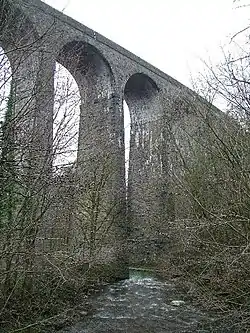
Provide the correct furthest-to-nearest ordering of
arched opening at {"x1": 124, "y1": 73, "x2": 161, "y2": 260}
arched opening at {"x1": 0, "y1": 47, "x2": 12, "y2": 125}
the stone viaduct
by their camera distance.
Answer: arched opening at {"x1": 124, "y1": 73, "x2": 161, "y2": 260} → the stone viaduct → arched opening at {"x1": 0, "y1": 47, "x2": 12, "y2": 125}

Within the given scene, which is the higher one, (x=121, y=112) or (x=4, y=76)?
(x=121, y=112)

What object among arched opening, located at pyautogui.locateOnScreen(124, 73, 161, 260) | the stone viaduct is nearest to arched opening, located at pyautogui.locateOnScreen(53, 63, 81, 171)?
the stone viaduct

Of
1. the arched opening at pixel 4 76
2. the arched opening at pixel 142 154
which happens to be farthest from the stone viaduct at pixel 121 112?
the arched opening at pixel 4 76

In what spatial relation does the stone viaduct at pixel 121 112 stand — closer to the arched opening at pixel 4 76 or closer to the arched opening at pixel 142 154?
the arched opening at pixel 142 154

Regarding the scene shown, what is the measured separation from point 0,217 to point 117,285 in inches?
197

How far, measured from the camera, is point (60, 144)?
245 inches

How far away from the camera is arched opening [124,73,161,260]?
12.1 meters

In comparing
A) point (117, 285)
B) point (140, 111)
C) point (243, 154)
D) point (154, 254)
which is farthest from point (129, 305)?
point (140, 111)

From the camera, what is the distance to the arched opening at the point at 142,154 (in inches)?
476

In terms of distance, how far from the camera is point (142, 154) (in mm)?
13398

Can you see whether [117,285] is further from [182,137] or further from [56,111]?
[56,111]

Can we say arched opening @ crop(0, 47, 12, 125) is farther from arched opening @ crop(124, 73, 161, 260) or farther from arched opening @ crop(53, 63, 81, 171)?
arched opening @ crop(124, 73, 161, 260)

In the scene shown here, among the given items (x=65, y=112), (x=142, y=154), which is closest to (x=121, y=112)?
(x=142, y=154)

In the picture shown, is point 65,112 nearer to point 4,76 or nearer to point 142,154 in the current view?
point 4,76
